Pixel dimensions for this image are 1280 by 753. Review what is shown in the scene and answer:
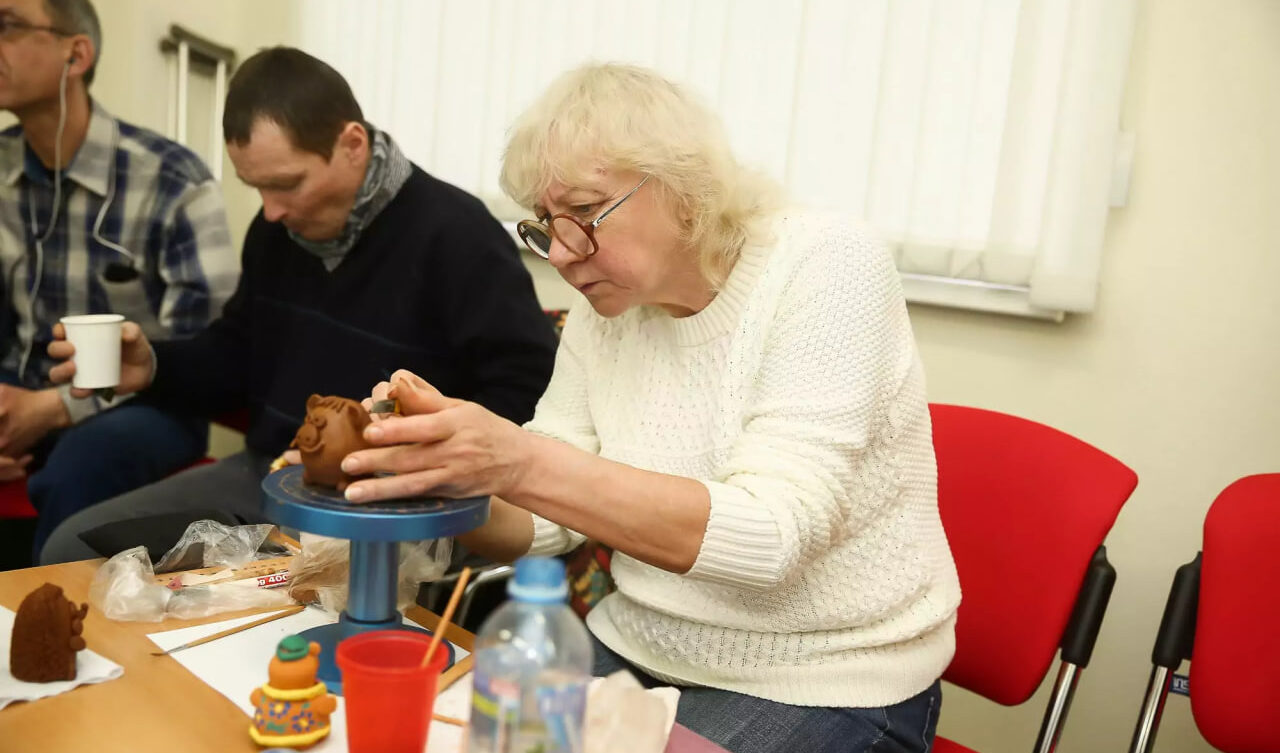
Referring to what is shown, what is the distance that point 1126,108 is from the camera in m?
1.78

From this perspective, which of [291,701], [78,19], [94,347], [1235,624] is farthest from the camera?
[78,19]

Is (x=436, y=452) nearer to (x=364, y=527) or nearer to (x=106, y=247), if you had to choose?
(x=364, y=527)

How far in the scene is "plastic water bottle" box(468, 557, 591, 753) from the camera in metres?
0.72

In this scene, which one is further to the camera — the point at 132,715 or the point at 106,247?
the point at 106,247

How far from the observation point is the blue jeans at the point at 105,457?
2.03m

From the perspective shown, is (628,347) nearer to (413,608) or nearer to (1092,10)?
(413,608)

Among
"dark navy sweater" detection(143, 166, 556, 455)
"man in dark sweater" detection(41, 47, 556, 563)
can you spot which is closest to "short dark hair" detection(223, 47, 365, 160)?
"man in dark sweater" detection(41, 47, 556, 563)

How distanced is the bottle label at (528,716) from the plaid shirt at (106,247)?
1.85 meters

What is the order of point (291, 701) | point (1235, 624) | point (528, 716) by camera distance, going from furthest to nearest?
point (1235, 624) < point (291, 701) < point (528, 716)

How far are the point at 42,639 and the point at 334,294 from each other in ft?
3.71

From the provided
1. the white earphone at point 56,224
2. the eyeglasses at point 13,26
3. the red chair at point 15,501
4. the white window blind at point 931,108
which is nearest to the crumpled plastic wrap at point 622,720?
the white window blind at point 931,108

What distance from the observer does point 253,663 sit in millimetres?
995

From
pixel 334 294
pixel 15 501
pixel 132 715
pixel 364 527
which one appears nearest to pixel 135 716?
pixel 132 715

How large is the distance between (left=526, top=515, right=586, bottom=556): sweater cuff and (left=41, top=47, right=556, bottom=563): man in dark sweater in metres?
0.44
